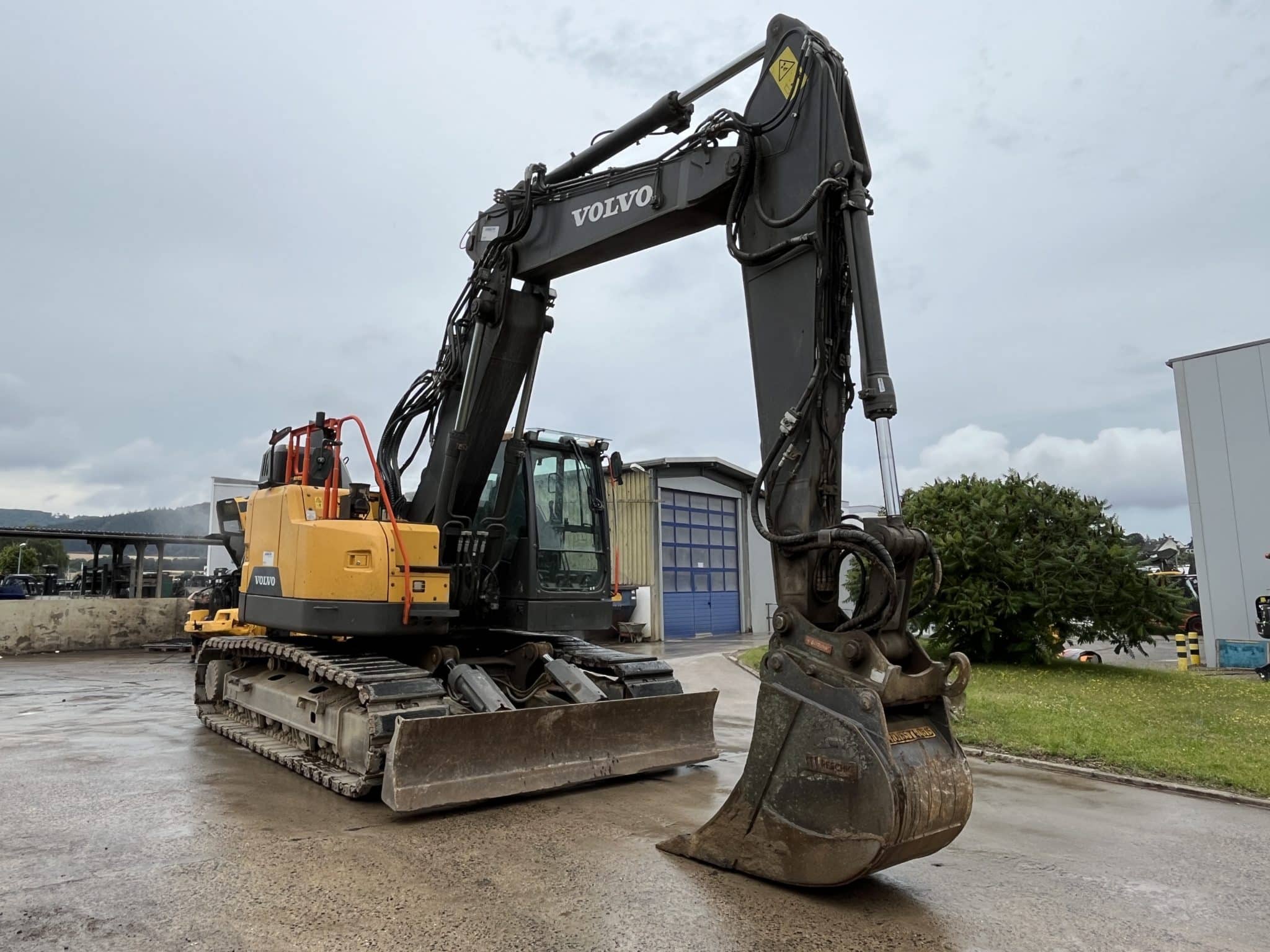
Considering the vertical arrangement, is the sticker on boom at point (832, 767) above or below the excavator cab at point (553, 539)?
below

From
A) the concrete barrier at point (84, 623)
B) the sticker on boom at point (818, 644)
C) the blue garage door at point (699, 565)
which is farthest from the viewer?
the blue garage door at point (699, 565)

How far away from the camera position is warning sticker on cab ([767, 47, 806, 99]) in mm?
5258

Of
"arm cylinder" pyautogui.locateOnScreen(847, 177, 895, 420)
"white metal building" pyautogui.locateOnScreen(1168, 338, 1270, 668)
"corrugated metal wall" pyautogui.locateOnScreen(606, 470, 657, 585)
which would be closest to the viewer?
"arm cylinder" pyautogui.locateOnScreen(847, 177, 895, 420)

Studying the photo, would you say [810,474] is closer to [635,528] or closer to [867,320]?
[867,320]

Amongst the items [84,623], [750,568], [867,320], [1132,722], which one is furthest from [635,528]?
[867,320]

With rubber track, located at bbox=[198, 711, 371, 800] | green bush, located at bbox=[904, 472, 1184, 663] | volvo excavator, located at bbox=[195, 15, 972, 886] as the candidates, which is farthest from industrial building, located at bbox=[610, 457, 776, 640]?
volvo excavator, located at bbox=[195, 15, 972, 886]

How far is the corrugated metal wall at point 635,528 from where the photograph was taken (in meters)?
22.8

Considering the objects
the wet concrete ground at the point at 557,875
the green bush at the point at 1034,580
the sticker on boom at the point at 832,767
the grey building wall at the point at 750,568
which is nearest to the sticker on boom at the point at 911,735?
the sticker on boom at the point at 832,767

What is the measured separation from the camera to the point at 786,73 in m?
5.32

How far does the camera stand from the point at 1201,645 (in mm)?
17859

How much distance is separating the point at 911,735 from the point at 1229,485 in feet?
54.2

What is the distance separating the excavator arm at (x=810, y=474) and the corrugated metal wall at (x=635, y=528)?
1650 centimetres

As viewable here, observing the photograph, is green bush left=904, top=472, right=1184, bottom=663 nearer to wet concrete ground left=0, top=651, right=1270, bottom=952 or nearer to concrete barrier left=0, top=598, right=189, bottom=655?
wet concrete ground left=0, top=651, right=1270, bottom=952

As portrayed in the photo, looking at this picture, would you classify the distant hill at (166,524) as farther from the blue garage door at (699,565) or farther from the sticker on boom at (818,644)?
the sticker on boom at (818,644)
